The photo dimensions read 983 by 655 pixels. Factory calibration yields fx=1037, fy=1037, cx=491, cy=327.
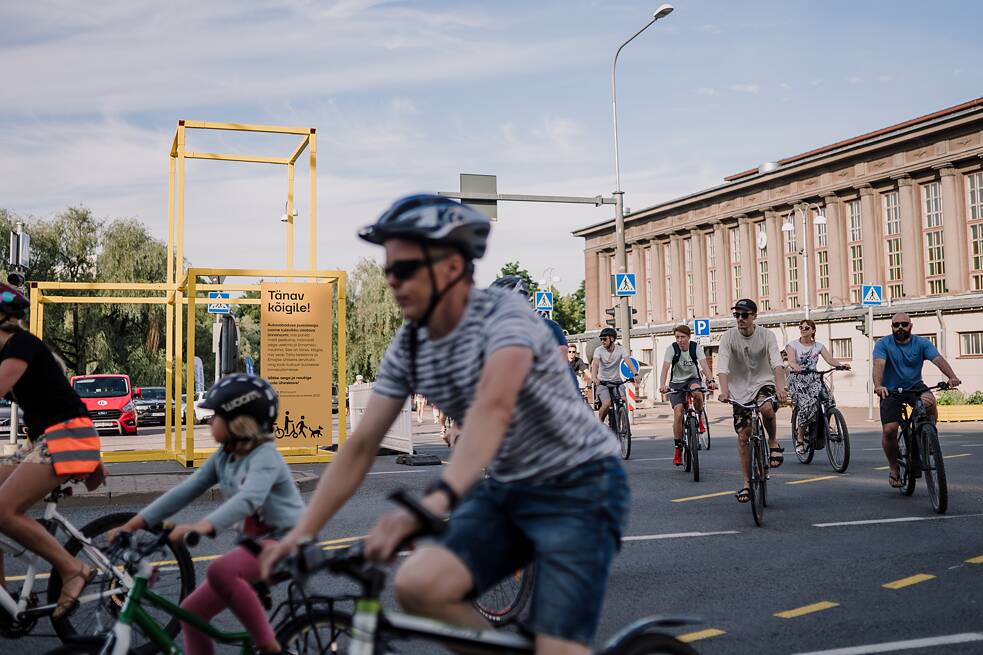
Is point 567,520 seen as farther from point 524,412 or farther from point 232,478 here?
point 232,478

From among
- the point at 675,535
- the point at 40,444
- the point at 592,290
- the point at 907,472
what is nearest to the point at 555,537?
the point at 40,444

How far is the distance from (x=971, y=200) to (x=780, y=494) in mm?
36194

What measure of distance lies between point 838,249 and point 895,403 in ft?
136

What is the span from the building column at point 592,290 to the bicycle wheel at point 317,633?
6803cm

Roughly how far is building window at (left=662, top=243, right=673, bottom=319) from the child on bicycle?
6083cm

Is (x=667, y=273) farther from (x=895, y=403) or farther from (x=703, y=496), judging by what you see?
(x=895, y=403)

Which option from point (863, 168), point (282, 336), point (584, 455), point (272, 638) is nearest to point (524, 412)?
point (584, 455)

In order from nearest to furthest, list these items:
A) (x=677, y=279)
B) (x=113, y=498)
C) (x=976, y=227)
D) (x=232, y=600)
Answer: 1. (x=232, y=600)
2. (x=113, y=498)
3. (x=976, y=227)
4. (x=677, y=279)

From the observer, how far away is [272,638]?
3.41 metres

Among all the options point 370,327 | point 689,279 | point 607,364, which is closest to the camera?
point 607,364

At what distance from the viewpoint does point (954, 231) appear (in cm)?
4247

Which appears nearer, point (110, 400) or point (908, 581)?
point (908, 581)

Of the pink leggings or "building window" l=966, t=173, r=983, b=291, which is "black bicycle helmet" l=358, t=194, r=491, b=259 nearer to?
the pink leggings

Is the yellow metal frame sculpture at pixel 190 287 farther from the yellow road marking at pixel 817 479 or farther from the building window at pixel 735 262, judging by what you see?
the building window at pixel 735 262
